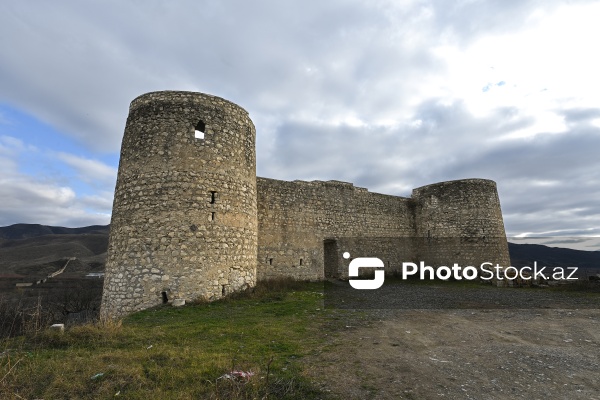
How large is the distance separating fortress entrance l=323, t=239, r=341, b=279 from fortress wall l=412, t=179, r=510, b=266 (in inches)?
279

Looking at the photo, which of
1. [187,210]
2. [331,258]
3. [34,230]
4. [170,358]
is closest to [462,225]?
[331,258]

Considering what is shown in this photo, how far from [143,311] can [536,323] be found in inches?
434

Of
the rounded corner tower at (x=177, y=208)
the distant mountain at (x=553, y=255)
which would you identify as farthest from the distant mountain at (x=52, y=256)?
the distant mountain at (x=553, y=255)

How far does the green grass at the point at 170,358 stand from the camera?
467 cm

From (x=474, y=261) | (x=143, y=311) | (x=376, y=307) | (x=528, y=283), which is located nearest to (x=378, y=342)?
(x=376, y=307)

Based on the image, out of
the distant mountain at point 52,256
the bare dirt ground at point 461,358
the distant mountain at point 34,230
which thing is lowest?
the bare dirt ground at point 461,358

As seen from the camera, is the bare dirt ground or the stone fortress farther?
the stone fortress

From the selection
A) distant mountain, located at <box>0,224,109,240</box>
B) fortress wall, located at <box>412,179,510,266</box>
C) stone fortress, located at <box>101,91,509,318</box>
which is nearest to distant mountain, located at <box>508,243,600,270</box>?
fortress wall, located at <box>412,179,510,266</box>

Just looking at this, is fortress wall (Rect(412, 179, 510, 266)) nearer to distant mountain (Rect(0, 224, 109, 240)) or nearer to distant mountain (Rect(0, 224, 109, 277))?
distant mountain (Rect(0, 224, 109, 277))

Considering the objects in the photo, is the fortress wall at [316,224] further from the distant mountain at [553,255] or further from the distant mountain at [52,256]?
the distant mountain at [553,255]

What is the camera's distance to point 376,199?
22.3 meters

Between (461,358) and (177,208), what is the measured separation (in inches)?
366

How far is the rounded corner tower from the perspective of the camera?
11180 millimetres

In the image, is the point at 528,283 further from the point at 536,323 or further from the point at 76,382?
the point at 76,382
